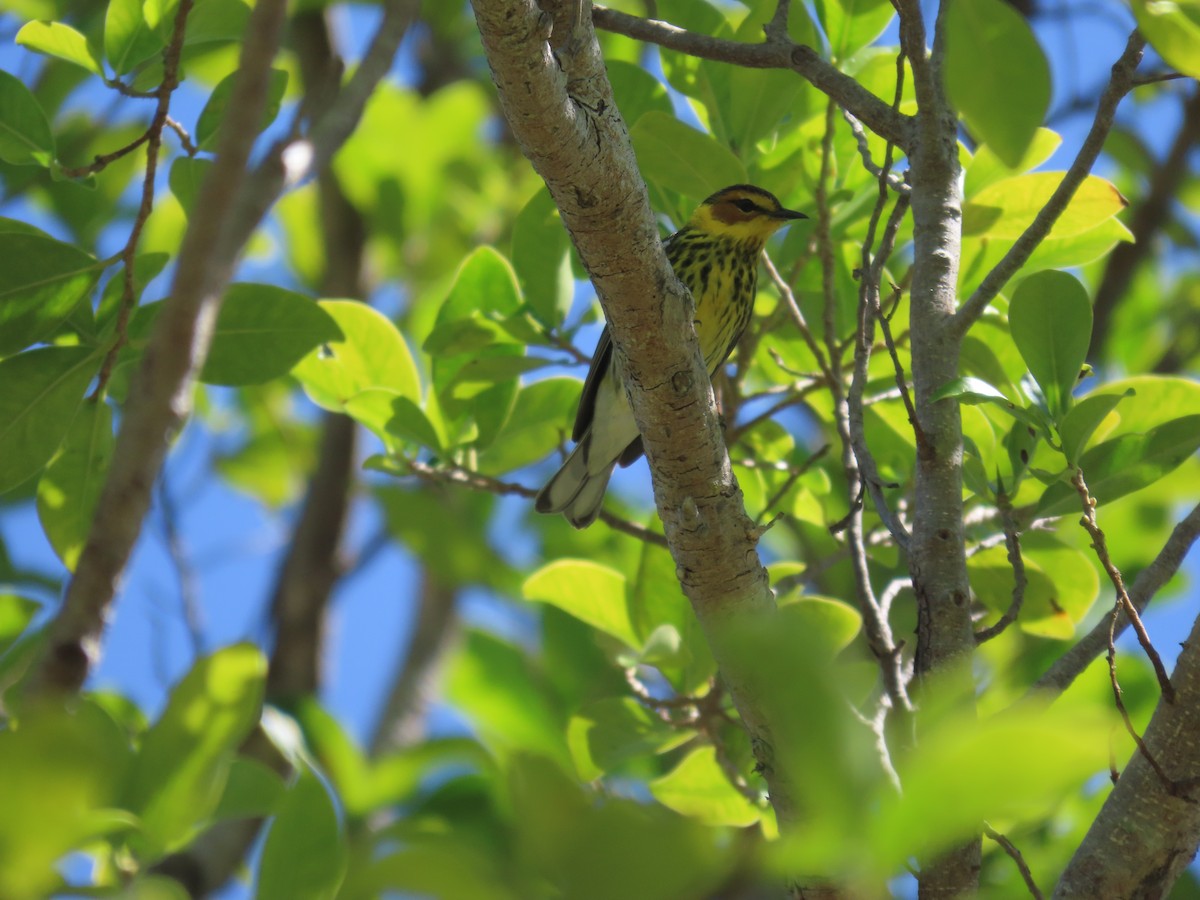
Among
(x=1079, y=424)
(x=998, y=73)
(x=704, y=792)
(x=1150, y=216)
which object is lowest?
(x=704, y=792)

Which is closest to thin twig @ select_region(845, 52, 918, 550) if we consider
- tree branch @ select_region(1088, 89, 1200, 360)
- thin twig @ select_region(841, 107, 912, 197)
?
thin twig @ select_region(841, 107, 912, 197)

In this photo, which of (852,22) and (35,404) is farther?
(852,22)

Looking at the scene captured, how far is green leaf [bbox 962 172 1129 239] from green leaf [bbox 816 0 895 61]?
420 millimetres

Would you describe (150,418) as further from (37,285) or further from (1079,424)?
(1079,424)

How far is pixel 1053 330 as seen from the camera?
217 centimetres

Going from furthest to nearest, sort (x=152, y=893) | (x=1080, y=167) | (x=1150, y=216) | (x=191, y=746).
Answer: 1. (x=1150, y=216)
2. (x=1080, y=167)
3. (x=191, y=746)
4. (x=152, y=893)

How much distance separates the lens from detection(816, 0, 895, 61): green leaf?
9.00 ft

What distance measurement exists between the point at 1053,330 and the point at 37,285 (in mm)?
1724

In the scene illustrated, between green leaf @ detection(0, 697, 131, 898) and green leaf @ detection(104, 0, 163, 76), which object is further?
green leaf @ detection(104, 0, 163, 76)

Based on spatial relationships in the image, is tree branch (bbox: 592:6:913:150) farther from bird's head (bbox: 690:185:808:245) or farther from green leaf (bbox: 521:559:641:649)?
green leaf (bbox: 521:559:641:649)

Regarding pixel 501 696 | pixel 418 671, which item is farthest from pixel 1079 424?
pixel 418 671

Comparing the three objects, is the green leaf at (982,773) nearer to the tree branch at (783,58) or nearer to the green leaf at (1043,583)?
the tree branch at (783,58)

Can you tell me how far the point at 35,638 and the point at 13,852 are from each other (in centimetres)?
175

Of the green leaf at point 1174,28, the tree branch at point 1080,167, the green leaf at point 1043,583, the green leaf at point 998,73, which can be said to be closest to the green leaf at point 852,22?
the tree branch at point 1080,167
